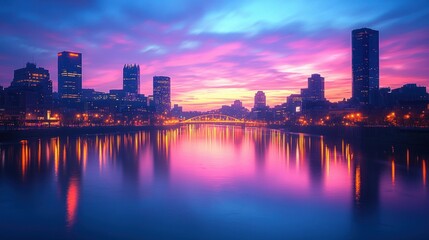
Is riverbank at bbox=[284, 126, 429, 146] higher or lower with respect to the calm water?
higher

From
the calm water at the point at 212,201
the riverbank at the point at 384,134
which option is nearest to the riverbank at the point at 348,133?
the riverbank at the point at 384,134

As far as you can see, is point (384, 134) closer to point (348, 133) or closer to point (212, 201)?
point (348, 133)

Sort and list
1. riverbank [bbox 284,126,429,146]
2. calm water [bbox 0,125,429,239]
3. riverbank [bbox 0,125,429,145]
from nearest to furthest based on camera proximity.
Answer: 1. calm water [bbox 0,125,429,239]
2. riverbank [bbox 284,126,429,146]
3. riverbank [bbox 0,125,429,145]

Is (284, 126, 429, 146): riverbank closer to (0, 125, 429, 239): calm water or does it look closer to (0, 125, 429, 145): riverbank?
(0, 125, 429, 145): riverbank

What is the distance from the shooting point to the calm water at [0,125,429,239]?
48.6 feet

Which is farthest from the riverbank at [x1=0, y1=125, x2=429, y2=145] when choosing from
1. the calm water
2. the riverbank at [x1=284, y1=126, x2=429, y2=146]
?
the calm water

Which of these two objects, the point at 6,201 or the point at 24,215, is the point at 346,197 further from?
the point at 6,201

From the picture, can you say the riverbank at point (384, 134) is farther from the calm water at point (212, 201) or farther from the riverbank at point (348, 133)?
the calm water at point (212, 201)

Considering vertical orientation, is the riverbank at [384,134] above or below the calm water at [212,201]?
above

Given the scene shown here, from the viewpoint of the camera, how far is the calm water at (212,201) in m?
14.8

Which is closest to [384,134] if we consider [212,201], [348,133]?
[348,133]

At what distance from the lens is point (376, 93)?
167750 millimetres

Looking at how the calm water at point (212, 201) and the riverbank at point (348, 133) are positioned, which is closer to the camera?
the calm water at point (212, 201)

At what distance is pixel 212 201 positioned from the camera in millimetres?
19891
